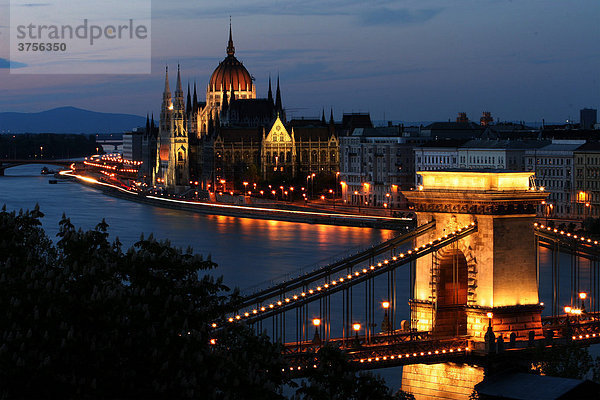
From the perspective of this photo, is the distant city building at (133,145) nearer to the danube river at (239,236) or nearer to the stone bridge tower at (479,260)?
the danube river at (239,236)

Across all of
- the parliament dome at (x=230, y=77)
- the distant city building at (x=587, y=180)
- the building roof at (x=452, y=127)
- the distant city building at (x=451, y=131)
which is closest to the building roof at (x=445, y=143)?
the distant city building at (x=451, y=131)

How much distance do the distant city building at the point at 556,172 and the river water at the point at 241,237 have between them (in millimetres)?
7470

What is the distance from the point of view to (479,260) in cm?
1861

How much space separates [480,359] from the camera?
18031 mm

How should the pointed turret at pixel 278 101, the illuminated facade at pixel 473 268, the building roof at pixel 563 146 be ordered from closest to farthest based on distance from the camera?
1. the illuminated facade at pixel 473 268
2. the building roof at pixel 563 146
3. the pointed turret at pixel 278 101

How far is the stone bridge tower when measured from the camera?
1856 cm

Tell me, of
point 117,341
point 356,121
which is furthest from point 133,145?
point 117,341

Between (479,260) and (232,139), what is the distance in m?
80.2

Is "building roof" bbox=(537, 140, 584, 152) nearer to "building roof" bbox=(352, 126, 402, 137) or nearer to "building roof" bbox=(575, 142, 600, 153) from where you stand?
"building roof" bbox=(575, 142, 600, 153)

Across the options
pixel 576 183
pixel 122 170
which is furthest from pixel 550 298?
pixel 122 170

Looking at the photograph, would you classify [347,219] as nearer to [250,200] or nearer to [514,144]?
[514,144]

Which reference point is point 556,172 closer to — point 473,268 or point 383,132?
point 383,132

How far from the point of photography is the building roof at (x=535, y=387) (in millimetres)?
14203

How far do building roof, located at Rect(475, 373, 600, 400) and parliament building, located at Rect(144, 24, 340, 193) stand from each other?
233 ft
